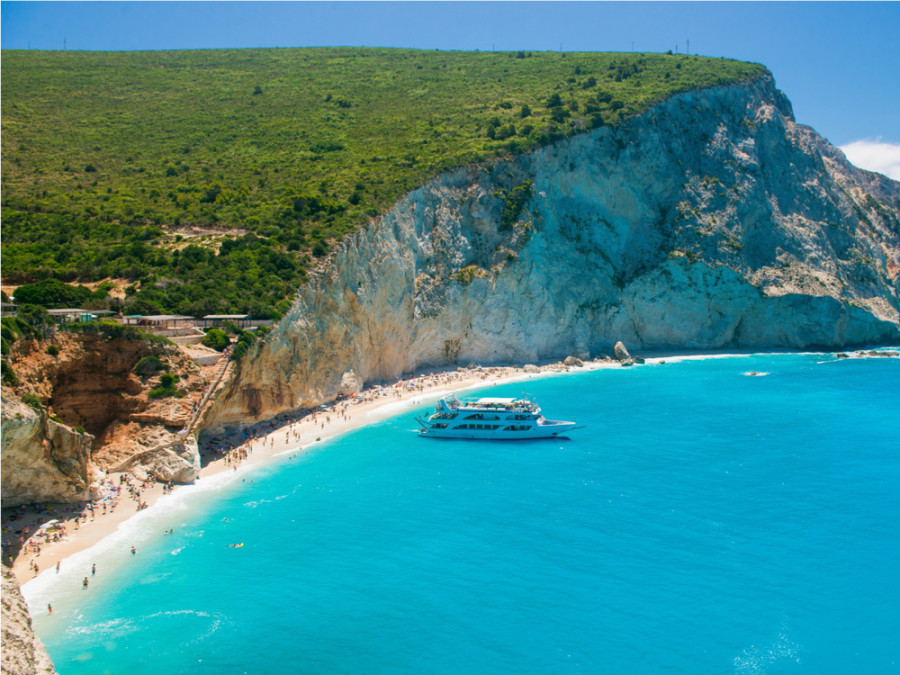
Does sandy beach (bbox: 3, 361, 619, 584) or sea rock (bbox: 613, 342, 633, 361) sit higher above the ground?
sea rock (bbox: 613, 342, 633, 361)

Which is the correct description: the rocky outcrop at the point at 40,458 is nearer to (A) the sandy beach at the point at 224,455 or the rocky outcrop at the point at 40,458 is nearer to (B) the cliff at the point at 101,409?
(B) the cliff at the point at 101,409

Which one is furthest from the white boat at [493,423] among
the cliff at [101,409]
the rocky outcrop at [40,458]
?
the rocky outcrop at [40,458]

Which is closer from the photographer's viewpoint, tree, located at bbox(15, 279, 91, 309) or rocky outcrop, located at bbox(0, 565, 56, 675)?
rocky outcrop, located at bbox(0, 565, 56, 675)

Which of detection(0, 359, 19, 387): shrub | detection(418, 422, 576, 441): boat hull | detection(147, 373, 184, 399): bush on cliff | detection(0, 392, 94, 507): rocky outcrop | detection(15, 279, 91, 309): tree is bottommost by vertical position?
detection(418, 422, 576, 441): boat hull

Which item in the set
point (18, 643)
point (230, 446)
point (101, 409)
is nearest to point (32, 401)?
point (101, 409)

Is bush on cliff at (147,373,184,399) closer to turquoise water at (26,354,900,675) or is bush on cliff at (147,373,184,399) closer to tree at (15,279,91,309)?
turquoise water at (26,354,900,675)

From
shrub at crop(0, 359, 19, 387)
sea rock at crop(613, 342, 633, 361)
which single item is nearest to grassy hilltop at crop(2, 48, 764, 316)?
shrub at crop(0, 359, 19, 387)
